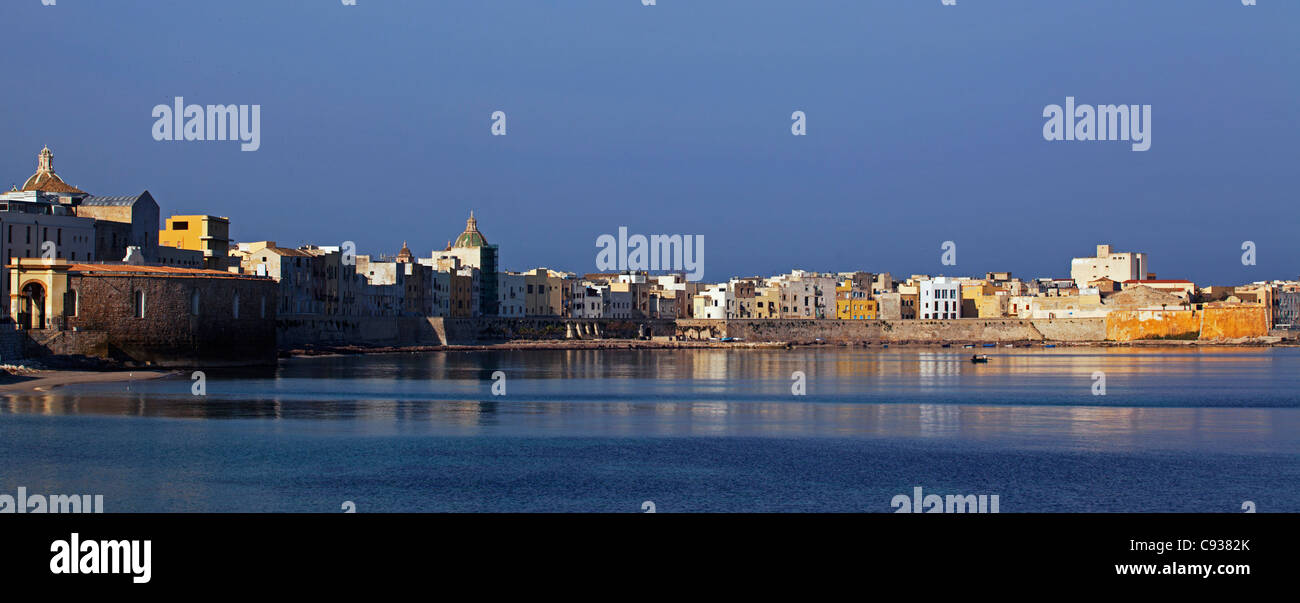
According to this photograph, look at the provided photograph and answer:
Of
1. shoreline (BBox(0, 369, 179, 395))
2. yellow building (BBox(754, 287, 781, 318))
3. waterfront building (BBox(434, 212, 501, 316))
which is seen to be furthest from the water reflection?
yellow building (BBox(754, 287, 781, 318))

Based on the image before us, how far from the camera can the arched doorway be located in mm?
47594

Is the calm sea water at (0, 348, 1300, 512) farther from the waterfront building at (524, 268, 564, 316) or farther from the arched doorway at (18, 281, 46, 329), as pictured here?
the waterfront building at (524, 268, 564, 316)

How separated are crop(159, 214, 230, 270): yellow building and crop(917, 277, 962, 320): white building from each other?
238 feet

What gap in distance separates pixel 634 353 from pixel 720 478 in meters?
69.9

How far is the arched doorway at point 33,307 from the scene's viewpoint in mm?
47594

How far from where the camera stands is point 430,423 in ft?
108

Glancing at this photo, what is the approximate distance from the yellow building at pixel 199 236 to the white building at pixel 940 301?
72463 millimetres

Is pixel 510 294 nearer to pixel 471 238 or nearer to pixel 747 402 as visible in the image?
pixel 471 238
